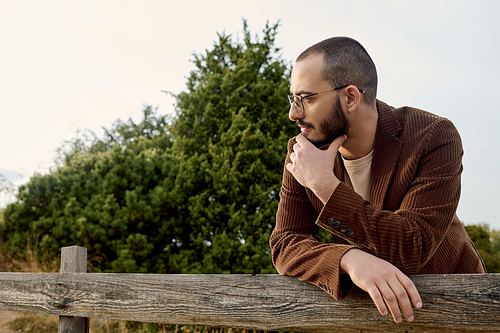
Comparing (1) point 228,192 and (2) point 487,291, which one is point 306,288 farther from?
(1) point 228,192

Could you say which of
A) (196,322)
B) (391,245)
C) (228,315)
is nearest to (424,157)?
(391,245)

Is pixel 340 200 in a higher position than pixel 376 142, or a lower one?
lower

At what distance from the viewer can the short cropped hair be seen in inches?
82.7

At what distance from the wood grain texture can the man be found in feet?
0.42

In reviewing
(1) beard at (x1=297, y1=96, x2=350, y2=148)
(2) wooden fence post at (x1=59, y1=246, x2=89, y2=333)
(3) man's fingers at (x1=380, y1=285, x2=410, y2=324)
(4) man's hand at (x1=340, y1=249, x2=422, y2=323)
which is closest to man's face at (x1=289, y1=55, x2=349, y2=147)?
(1) beard at (x1=297, y1=96, x2=350, y2=148)

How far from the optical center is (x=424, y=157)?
189 cm

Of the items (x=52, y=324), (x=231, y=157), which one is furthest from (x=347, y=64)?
(x=52, y=324)

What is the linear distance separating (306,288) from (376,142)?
0.86 metres

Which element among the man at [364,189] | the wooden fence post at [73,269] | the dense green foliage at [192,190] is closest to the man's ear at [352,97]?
the man at [364,189]

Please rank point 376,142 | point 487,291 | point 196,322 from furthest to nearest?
point 196,322 < point 376,142 < point 487,291

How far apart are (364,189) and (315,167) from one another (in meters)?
0.51

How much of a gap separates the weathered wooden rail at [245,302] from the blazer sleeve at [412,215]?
0.56 feet

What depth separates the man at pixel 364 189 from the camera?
165 cm

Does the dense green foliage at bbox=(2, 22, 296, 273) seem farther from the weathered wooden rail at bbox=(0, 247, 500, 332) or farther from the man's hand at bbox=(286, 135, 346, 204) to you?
the man's hand at bbox=(286, 135, 346, 204)
